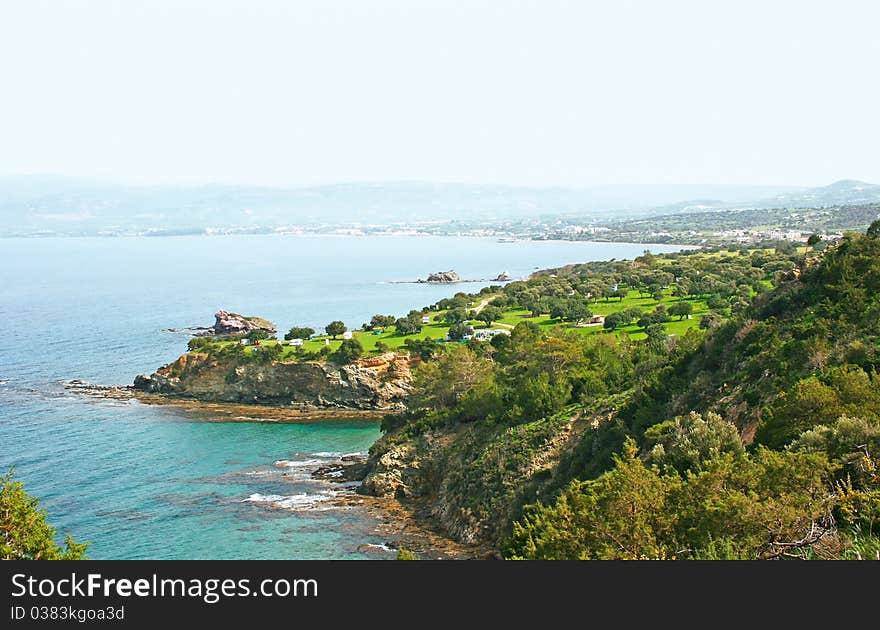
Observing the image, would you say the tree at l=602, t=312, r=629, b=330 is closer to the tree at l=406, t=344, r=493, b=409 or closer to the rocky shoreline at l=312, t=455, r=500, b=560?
the tree at l=406, t=344, r=493, b=409

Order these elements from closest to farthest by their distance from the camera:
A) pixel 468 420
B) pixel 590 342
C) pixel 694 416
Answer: pixel 694 416 < pixel 468 420 < pixel 590 342

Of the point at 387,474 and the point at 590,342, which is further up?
the point at 590,342

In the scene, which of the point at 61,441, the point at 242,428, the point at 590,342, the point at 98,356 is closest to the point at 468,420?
the point at 590,342

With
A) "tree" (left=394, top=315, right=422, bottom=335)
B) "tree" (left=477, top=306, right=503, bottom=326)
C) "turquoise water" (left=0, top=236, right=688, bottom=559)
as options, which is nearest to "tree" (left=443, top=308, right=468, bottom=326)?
"tree" (left=477, top=306, right=503, bottom=326)

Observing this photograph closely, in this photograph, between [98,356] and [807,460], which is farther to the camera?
[98,356]

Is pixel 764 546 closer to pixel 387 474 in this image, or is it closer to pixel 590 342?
pixel 387 474

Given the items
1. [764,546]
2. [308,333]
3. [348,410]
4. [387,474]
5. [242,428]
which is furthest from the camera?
[308,333]
